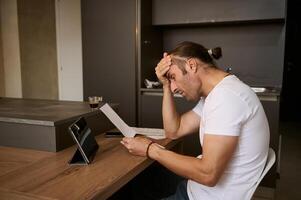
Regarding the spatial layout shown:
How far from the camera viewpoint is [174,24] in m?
3.08

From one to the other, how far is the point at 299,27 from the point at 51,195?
6.23m

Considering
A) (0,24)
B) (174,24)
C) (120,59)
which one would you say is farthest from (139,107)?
(0,24)

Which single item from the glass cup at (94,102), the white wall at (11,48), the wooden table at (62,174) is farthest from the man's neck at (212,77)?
the white wall at (11,48)

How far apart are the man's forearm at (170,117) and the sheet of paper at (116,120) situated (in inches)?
7.2

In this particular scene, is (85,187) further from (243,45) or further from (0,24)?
(0,24)

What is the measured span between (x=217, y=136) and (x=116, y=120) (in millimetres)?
605

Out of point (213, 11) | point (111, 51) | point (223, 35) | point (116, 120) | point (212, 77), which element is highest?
point (213, 11)

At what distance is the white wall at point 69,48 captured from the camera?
3.96m

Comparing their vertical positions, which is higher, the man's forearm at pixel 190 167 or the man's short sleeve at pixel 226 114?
the man's short sleeve at pixel 226 114

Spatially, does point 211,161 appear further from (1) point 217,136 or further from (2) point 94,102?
(2) point 94,102

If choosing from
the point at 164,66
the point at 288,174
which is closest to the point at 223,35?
the point at 288,174

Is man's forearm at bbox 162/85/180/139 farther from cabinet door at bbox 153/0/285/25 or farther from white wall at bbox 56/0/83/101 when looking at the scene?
white wall at bbox 56/0/83/101

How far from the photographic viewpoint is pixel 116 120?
145cm

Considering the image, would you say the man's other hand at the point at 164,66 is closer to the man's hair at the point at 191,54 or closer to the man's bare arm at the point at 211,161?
the man's hair at the point at 191,54
